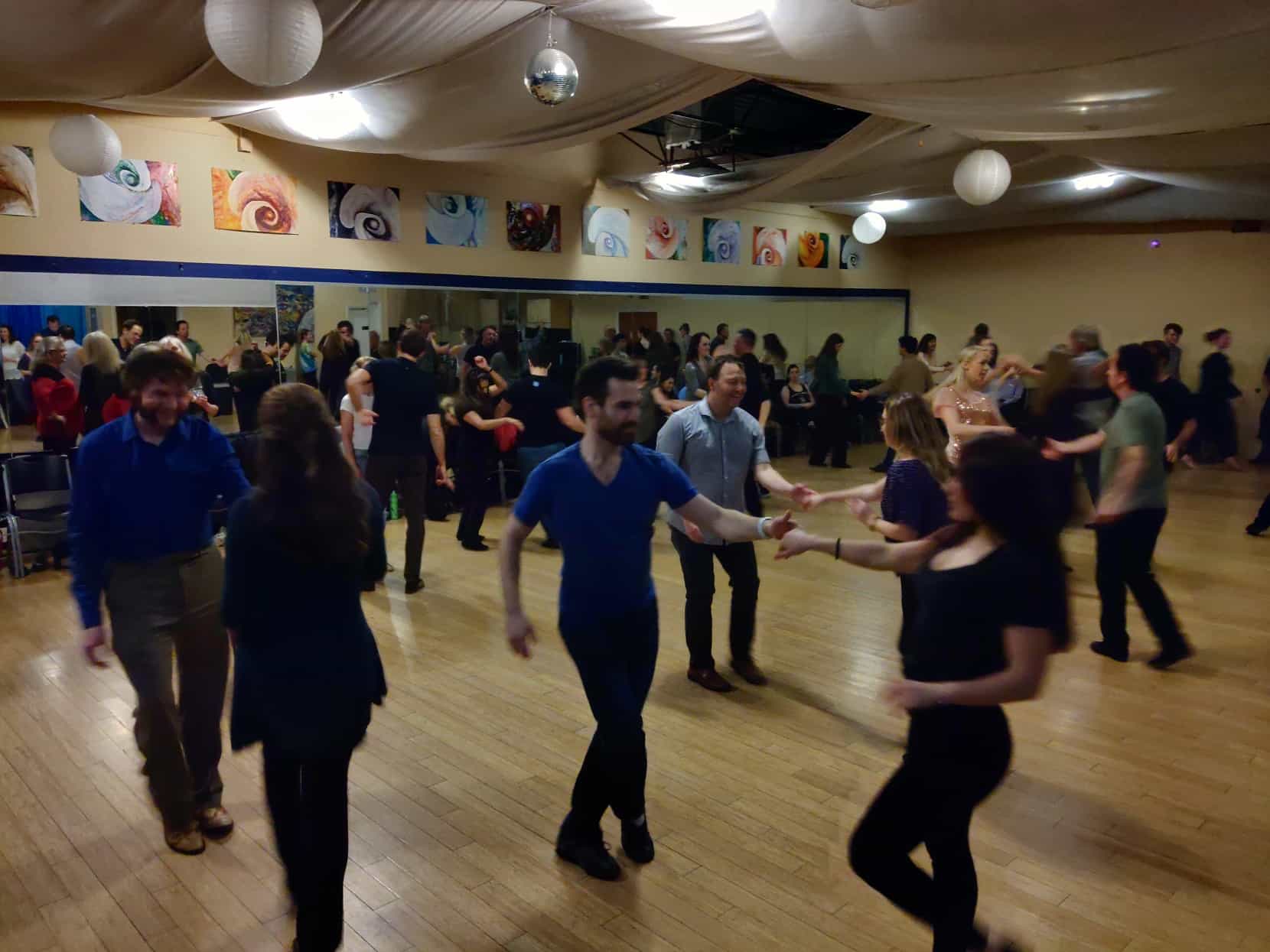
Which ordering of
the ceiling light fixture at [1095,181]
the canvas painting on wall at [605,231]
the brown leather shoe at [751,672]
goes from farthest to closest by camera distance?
the canvas painting on wall at [605,231] → the ceiling light fixture at [1095,181] → the brown leather shoe at [751,672]

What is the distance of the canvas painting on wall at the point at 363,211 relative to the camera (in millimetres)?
8555

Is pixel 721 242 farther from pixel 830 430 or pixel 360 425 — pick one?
pixel 360 425

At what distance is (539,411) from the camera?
6570 millimetres

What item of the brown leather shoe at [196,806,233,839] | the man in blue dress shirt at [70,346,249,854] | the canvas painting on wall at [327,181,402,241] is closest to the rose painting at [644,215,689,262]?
the canvas painting on wall at [327,181,402,241]

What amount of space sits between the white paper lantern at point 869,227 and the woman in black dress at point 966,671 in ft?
32.4

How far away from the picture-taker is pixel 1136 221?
1230cm

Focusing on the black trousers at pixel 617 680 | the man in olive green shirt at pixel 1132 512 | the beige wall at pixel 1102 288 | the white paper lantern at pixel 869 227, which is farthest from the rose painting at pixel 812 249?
the black trousers at pixel 617 680

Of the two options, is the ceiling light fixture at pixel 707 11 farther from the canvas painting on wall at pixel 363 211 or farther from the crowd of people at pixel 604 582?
the canvas painting on wall at pixel 363 211

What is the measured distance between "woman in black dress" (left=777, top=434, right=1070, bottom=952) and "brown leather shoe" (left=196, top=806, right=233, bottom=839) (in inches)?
82.8

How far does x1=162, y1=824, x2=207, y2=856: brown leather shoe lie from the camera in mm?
2959

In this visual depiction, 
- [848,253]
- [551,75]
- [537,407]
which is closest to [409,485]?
[537,407]

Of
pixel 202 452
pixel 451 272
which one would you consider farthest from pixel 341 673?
pixel 451 272

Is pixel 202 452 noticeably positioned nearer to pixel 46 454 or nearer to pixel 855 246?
pixel 46 454

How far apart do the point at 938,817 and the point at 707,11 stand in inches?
156
